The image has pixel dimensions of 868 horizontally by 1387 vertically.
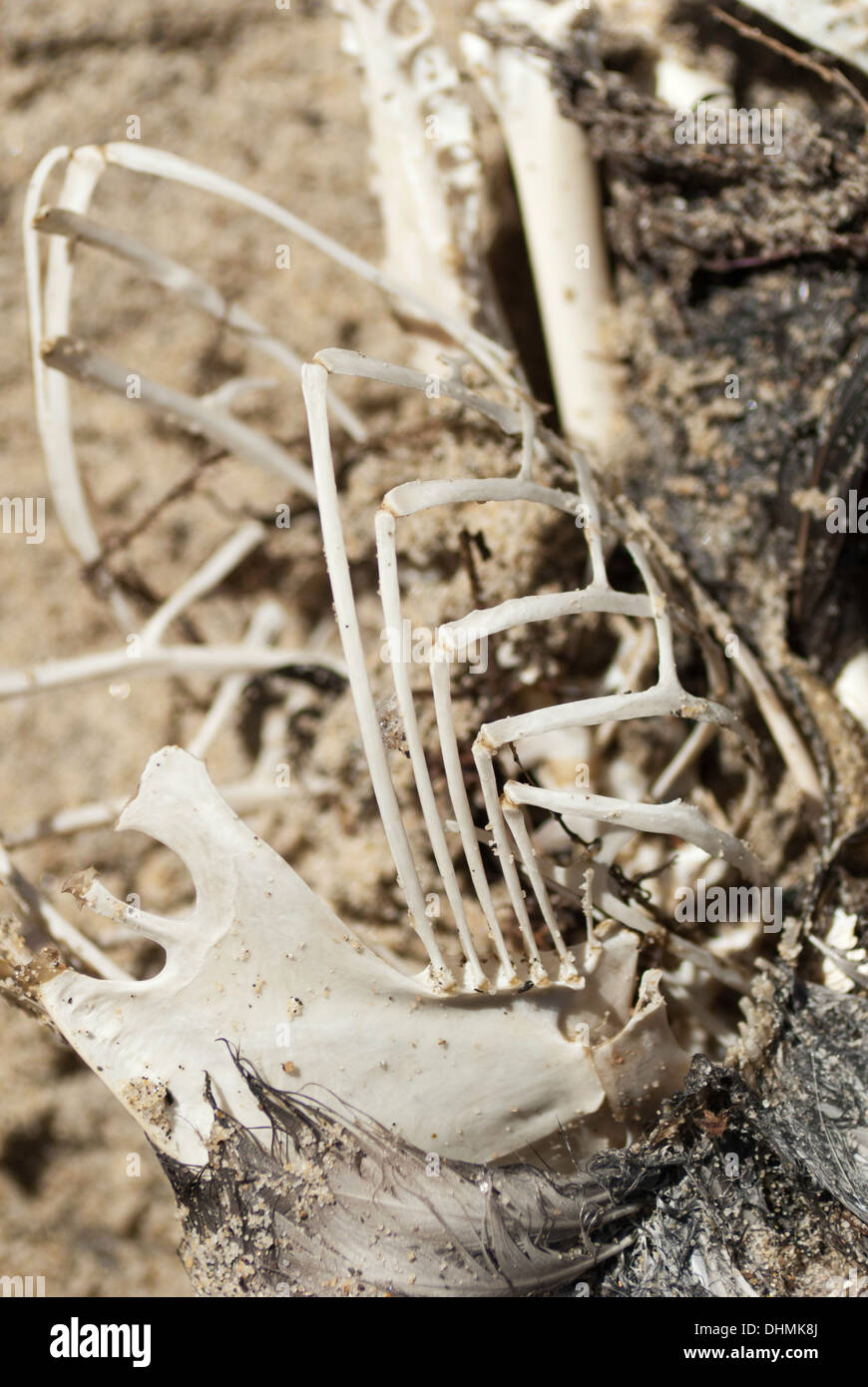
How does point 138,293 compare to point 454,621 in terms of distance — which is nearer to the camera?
point 454,621

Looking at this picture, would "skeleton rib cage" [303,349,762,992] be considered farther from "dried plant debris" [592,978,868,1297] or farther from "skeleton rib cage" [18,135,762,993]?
"dried plant debris" [592,978,868,1297]

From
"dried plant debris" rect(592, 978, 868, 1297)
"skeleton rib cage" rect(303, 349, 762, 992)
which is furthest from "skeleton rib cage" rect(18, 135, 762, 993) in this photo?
"dried plant debris" rect(592, 978, 868, 1297)

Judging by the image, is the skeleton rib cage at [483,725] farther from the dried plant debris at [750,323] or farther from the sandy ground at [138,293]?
the sandy ground at [138,293]

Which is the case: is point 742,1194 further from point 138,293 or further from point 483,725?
point 138,293

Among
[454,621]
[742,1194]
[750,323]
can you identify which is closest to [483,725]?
[454,621]

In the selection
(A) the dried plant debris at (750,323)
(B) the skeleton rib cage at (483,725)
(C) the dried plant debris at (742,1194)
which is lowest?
(C) the dried plant debris at (742,1194)

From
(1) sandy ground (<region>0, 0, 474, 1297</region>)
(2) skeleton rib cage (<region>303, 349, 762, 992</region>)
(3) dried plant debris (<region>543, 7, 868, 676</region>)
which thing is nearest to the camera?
(2) skeleton rib cage (<region>303, 349, 762, 992</region>)

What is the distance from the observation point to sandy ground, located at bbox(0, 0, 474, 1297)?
0.95 metres

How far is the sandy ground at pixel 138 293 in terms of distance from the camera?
37.2 inches

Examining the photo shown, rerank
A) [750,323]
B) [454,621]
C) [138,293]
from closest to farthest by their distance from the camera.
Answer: [454,621] < [750,323] < [138,293]

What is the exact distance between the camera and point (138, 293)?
3.15 feet

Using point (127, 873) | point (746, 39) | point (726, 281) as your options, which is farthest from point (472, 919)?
point (746, 39)

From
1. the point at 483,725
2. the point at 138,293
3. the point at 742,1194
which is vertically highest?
the point at 138,293

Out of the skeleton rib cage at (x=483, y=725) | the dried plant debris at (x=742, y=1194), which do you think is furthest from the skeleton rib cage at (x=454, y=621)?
the dried plant debris at (x=742, y=1194)
